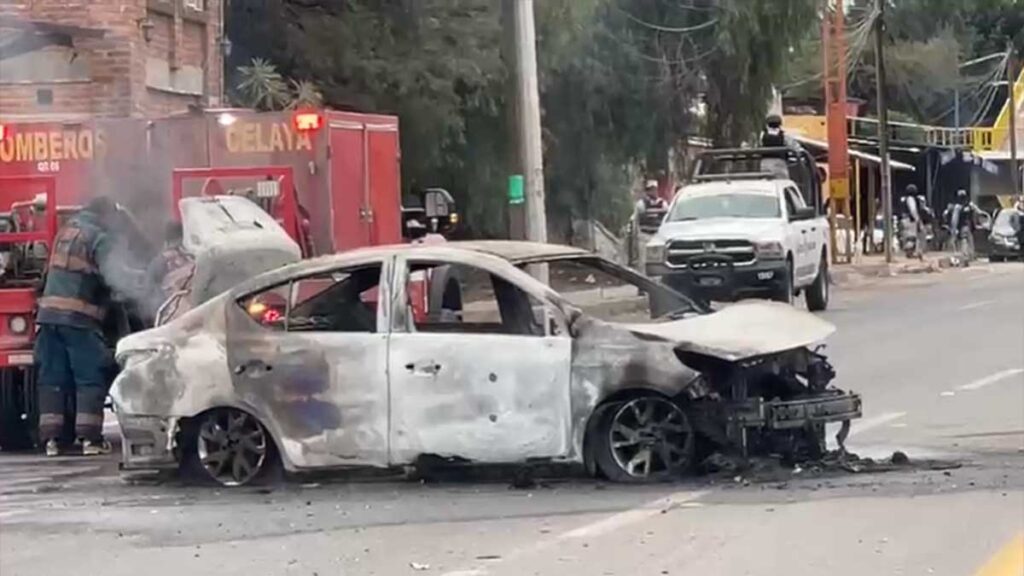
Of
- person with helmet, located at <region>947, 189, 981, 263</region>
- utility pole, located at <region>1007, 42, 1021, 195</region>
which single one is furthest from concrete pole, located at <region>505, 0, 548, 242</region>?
utility pole, located at <region>1007, 42, 1021, 195</region>

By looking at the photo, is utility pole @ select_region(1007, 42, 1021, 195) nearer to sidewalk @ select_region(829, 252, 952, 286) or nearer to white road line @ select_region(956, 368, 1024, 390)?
sidewalk @ select_region(829, 252, 952, 286)

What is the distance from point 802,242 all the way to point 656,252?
2.27 metres


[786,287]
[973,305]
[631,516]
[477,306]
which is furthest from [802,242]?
[631,516]

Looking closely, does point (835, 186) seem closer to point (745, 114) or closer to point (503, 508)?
point (745, 114)

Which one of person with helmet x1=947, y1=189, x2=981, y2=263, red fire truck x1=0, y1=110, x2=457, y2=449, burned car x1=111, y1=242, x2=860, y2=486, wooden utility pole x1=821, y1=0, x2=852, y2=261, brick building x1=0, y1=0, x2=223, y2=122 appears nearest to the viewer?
burned car x1=111, y1=242, x2=860, y2=486

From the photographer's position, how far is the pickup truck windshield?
2597 centimetres

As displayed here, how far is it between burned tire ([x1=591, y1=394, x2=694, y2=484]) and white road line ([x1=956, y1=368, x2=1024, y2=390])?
5.80 meters

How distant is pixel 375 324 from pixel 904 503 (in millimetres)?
3198

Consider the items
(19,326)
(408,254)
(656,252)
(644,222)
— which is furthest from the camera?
(644,222)

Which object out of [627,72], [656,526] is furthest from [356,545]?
[627,72]

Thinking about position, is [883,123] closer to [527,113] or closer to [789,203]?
[789,203]

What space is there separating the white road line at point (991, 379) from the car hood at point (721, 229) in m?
8.13

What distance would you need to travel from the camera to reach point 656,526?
9328 mm

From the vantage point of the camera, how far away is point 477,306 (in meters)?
12.0
